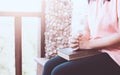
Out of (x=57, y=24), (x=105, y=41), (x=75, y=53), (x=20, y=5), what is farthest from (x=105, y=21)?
(x=20, y=5)

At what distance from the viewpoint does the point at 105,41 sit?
136 cm

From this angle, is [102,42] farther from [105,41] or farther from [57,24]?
[57,24]

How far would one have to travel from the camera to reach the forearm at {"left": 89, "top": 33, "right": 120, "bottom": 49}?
1.32 metres

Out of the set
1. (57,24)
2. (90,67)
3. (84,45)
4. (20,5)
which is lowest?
(90,67)

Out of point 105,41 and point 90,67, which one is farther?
point 105,41

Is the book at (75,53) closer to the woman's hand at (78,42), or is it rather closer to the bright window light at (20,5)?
the woman's hand at (78,42)

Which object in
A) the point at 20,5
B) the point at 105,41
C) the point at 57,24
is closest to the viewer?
the point at 105,41

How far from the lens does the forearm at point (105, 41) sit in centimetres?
132

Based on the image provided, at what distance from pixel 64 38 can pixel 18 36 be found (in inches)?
20.9

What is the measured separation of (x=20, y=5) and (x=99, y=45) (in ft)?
4.20

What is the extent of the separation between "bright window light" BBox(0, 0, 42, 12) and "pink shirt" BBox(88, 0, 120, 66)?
3.29 feet

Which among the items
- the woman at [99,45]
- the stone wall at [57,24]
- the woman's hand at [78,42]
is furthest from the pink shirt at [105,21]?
the stone wall at [57,24]

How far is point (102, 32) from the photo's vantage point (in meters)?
1.45

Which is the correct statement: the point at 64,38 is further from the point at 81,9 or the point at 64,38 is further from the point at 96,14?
the point at 96,14
